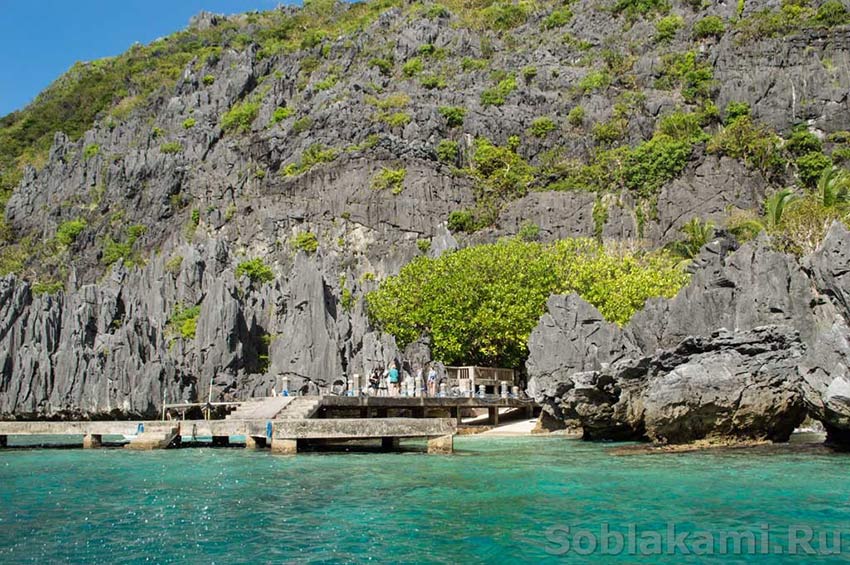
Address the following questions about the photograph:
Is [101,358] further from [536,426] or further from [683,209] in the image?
[683,209]

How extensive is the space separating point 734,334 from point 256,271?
51404 mm

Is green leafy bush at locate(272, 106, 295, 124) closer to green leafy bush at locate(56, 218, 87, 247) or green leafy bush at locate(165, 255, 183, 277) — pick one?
green leafy bush at locate(165, 255, 183, 277)

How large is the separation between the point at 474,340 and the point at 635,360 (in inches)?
846

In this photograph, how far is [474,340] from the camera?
4941 cm

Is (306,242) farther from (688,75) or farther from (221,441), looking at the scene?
(688,75)

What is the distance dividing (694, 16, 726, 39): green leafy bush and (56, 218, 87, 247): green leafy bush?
7472 cm

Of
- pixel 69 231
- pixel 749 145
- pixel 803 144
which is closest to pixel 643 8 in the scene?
pixel 803 144

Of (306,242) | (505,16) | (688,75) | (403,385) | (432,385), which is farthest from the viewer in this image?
(505,16)

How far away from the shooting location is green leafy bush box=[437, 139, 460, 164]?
7775cm

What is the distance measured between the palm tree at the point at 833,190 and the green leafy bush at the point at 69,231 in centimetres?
7558

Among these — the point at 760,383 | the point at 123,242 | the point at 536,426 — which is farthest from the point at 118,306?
the point at 760,383

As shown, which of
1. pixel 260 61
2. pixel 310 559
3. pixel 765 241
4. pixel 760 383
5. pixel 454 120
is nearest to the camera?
pixel 310 559

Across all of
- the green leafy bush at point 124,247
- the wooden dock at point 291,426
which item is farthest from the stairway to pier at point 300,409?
the green leafy bush at point 124,247

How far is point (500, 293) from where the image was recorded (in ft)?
158
